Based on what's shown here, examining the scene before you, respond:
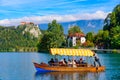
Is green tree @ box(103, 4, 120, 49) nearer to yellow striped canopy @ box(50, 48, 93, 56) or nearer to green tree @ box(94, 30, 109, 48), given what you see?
green tree @ box(94, 30, 109, 48)

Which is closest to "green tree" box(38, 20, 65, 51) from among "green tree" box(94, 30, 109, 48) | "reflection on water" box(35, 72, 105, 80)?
"green tree" box(94, 30, 109, 48)

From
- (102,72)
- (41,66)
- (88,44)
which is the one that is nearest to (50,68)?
(41,66)

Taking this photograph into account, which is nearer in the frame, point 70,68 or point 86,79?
point 86,79

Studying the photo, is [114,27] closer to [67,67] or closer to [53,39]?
[53,39]

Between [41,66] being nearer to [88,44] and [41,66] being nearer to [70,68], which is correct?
[70,68]

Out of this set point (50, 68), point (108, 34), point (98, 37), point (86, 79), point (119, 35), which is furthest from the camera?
point (98, 37)

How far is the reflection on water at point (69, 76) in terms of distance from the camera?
→ 56.8m

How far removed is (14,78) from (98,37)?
448 ft

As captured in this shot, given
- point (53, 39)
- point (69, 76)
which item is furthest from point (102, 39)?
point (69, 76)

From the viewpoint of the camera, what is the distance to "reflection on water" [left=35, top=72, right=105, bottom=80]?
56.8 meters

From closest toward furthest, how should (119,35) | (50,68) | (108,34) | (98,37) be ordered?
1. (50,68)
2. (119,35)
3. (108,34)
4. (98,37)

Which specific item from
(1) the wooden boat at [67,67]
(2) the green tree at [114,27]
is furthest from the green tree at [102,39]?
(1) the wooden boat at [67,67]

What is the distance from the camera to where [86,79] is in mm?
55625

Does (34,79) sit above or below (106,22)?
below
